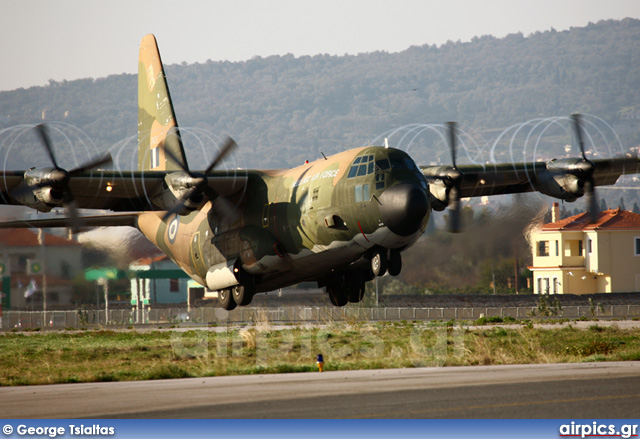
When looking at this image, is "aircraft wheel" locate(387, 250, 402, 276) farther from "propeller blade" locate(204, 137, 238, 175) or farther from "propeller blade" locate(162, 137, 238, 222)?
"propeller blade" locate(204, 137, 238, 175)

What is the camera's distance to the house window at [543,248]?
2636 inches

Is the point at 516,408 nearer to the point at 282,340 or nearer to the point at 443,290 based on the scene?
the point at 282,340

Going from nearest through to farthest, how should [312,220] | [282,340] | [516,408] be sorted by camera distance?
1. [516,408]
2. [312,220]
3. [282,340]

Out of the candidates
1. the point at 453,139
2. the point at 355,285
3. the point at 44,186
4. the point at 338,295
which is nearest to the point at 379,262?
the point at 355,285

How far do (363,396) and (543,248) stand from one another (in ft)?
183

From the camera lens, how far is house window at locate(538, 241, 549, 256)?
2636 inches

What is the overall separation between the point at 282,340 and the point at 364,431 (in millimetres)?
23806

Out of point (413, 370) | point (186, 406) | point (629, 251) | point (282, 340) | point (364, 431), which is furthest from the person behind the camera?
point (629, 251)

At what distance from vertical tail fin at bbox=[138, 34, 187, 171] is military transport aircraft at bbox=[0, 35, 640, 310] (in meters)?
2.45

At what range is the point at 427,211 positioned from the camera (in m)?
24.8

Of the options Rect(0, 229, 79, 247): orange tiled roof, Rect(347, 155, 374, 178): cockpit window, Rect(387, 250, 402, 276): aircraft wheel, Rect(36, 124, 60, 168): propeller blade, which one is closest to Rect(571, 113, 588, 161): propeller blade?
Rect(347, 155, 374, 178): cockpit window

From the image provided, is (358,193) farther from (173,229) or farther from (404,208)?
(173,229)

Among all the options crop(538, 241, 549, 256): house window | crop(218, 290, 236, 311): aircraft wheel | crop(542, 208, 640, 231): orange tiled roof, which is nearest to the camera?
crop(218, 290, 236, 311): aircraft wheel

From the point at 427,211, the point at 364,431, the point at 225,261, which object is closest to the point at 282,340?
the point at 225,261
